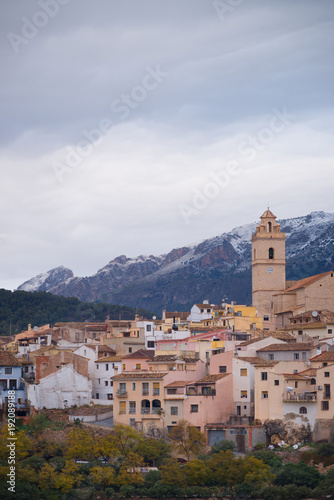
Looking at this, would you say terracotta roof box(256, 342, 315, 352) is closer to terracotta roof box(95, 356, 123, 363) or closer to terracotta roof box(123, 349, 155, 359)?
terracotta roof box(123, 349, 155, 359)

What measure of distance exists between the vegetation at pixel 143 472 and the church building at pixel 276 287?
3413cm

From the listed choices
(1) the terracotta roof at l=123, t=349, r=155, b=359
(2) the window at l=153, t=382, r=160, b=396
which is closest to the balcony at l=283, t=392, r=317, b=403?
(2) the window at l=153, t=382, r=160, b=396

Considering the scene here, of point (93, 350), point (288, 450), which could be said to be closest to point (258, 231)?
point (93, 350)

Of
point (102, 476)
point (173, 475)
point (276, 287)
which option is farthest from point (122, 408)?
point (276, 287)

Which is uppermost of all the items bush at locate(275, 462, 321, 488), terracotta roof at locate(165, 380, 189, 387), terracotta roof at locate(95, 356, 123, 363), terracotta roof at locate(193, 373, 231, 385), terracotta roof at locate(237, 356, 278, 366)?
terracotta roof at locate(95, 356, 123, 363)

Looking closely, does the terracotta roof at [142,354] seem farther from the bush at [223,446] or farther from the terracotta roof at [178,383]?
the bush at [223,446]

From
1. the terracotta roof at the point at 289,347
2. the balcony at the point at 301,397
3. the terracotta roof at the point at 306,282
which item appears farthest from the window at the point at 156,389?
the terracotta roof at the point at 306,282

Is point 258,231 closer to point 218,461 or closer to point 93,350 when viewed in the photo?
point 93,350

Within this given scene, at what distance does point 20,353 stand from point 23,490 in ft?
113

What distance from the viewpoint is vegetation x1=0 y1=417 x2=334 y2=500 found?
67000 mm

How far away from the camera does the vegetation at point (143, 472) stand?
67000 millimetres

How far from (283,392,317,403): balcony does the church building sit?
28.6 metres

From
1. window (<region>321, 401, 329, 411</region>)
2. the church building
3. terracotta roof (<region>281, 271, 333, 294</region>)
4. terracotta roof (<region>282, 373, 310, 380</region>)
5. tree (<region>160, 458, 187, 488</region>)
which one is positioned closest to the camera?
tree (<region>160, 458, 187, 488</region>)

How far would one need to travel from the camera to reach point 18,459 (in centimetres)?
7019
